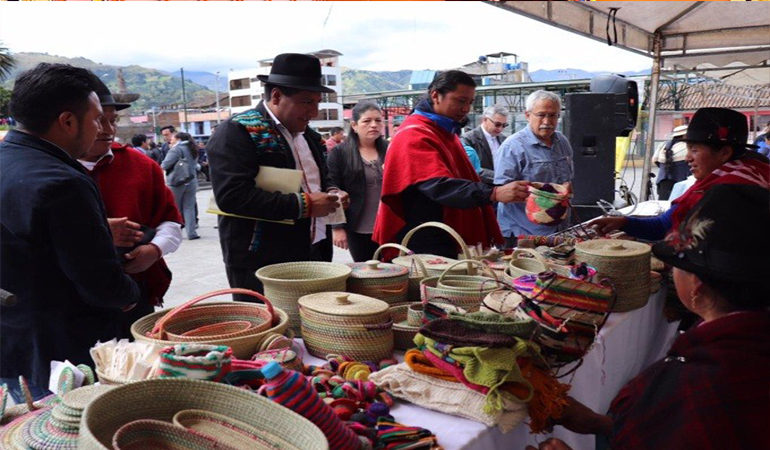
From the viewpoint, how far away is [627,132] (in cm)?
592

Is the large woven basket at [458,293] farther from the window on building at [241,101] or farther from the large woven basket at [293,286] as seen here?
the window on building at [241,101]

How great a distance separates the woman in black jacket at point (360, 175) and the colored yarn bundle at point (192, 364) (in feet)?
9.01

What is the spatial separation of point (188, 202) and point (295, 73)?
691 centimetres

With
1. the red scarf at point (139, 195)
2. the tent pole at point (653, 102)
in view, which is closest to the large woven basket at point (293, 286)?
the red scarf at point (139, 195)

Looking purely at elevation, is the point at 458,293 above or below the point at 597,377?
above

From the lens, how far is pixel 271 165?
2.43 meters

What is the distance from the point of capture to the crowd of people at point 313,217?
123 cm

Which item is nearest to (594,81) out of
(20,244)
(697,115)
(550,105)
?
(550,105)

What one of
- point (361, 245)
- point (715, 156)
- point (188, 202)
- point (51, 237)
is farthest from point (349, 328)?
point (188, 202)

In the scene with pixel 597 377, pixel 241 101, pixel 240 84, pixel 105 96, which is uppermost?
pixel 240 84

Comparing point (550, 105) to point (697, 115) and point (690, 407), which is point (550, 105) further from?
point (690, 407)

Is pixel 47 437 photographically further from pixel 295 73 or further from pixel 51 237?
pixel 295 73

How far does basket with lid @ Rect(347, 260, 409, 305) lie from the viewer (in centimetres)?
193

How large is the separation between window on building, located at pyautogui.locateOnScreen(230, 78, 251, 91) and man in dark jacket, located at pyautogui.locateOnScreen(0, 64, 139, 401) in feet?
227
